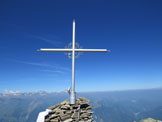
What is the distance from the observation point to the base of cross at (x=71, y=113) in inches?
238

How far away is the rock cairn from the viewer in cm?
604

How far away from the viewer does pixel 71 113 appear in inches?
245

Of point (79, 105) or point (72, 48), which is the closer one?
point (79, 105)

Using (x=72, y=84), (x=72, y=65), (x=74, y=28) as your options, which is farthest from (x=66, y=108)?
(x=74, y=28)

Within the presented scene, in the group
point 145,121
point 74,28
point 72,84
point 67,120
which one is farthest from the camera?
point 145,121

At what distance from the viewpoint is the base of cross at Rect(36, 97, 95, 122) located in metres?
6.04

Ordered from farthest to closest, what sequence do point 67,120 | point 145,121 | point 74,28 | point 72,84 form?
point 145,121, point 74,28, point 72,84, point 67,120

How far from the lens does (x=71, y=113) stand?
623 cm

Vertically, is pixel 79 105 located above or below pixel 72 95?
below

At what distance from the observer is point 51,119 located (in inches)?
238

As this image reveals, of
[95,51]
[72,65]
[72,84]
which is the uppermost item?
[95,51]

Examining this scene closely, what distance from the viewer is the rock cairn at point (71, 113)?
604 cm

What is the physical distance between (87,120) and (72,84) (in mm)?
2188

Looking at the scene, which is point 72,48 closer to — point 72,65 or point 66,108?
point 72,65
